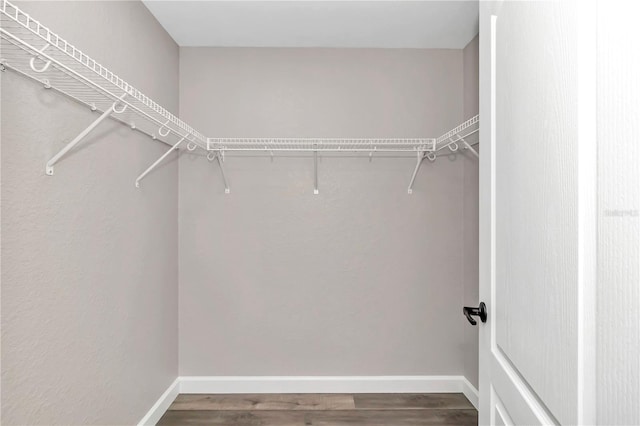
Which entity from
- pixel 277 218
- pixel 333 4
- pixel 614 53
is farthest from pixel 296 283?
pixel 614 53

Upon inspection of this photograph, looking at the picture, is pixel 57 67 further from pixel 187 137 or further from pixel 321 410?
pixel 321 410

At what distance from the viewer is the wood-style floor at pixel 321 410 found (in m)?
2.16

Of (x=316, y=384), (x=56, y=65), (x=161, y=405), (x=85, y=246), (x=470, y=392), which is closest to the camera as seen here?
(x=56, y=65)

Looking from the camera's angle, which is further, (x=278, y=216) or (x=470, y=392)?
(x=278, y=216)

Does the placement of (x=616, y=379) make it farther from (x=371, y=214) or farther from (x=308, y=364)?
(x=308, y=364)

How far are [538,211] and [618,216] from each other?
22cm

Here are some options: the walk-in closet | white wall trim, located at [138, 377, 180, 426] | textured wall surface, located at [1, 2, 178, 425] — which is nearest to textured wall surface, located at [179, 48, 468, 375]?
the walk-in closet

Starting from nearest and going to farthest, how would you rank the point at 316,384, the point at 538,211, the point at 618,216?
the point at 618,216, the point at 538,211, the point at 316,384

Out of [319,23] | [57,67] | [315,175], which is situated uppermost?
[319,23]

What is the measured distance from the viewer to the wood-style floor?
2.16 metres

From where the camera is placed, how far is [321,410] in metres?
2.27

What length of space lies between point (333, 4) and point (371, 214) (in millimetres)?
1271

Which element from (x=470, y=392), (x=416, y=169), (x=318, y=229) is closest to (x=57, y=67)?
(x=318, y=229)

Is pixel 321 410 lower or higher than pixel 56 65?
lower
